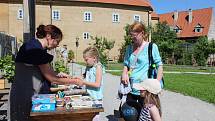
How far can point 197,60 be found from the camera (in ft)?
167

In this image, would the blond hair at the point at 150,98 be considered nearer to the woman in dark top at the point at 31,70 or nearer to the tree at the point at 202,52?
the woman in dark top at the point at 31,70

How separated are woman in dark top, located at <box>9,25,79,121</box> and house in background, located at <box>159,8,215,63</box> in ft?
208

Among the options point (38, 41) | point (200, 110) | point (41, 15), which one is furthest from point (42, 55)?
point (41, 15)

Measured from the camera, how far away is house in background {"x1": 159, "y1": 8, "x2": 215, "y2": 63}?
67875 mm

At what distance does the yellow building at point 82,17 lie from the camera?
54.2 m

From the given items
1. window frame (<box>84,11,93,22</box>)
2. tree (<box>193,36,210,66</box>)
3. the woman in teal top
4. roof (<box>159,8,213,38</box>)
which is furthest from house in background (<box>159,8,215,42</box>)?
the woman in teal top

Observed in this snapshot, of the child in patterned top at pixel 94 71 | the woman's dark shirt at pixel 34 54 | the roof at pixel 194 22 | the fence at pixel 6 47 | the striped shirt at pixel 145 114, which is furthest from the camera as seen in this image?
the roof at pixel 194 22

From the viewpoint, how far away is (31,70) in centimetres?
393

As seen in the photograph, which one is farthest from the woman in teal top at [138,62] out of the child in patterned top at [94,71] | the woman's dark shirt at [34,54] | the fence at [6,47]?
the fence at [6,47]

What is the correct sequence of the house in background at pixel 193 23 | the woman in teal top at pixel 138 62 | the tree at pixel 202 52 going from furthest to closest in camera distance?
1. the house in background at pixel 193 23
2. the tree at pixel 202 52
3. the woman in teal top at pixel 138 62

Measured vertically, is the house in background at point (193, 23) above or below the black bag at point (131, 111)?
above

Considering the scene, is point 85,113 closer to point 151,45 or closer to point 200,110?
point 151,45

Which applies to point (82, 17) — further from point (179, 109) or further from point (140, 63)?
point (140, 63)

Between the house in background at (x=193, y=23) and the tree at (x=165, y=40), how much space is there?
33.6 feet
